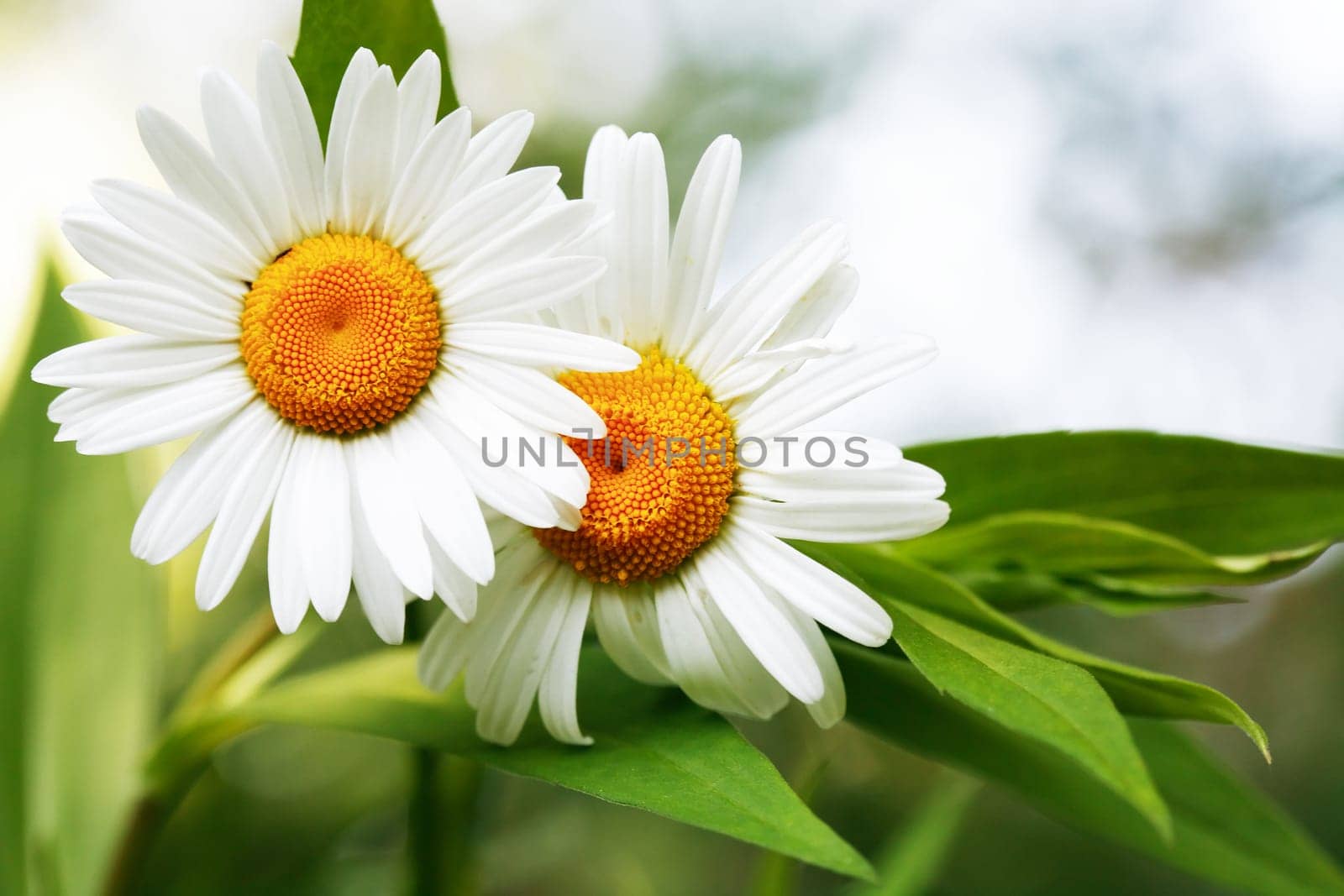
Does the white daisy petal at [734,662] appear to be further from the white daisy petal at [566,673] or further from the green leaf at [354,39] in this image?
the green leaf at [354,39]

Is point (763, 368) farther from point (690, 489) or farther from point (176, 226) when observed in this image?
point (176, 226)

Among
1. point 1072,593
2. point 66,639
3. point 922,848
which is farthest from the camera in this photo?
point 922,848

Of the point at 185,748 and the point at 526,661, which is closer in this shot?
the point at 526,661

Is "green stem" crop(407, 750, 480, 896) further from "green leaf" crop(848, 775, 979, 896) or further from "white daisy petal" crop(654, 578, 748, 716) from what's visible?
"green leaf" crop(848, 775, 979, 896)

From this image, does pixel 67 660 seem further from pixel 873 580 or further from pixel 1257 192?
pixel 1257 192

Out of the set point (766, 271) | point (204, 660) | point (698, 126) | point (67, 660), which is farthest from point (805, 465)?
point (698, 126)

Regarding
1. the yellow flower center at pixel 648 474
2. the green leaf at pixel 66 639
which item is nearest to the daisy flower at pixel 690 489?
the yellow flower center at pixel 648 474

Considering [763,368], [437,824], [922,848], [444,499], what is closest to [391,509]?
[444,499]
